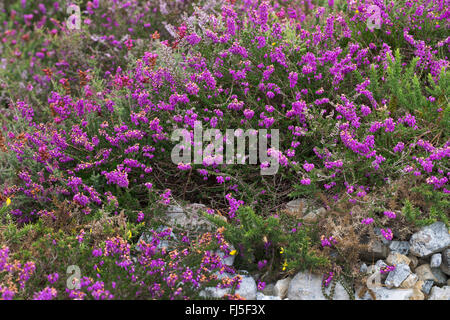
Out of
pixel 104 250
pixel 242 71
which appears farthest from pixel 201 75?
pixel 104 250

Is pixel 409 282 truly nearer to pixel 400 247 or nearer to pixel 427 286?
pixel 427 286

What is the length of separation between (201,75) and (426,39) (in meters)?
1.92

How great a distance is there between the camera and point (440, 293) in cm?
297

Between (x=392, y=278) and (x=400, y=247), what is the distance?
25 cm

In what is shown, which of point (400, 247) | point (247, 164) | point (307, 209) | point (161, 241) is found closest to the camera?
point (400, 247)

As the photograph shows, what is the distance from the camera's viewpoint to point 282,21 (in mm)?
4684

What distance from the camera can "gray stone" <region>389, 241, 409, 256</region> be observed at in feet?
10.5

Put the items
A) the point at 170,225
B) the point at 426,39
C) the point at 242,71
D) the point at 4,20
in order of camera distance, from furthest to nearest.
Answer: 1. the point at 4,20
2. the point at 426,39
3. the point at 242,71
4. the point at 170,225

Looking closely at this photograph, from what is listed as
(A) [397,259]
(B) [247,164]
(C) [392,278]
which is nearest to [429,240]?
(A) [397,259]

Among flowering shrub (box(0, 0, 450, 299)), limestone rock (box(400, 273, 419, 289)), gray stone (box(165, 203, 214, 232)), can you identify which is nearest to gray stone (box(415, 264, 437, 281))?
limestone rock (box(400, 273, 419, 289))

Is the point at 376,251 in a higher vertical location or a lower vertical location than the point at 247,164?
lower

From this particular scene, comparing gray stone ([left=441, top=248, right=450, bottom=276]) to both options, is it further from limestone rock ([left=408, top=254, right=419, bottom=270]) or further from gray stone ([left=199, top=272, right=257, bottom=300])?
gray stone ([left=199, top=272, right=257, bottom=300])

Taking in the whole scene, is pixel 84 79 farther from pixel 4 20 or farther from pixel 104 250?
pixel 4 20

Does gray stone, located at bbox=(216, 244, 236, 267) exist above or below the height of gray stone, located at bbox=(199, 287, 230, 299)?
above
